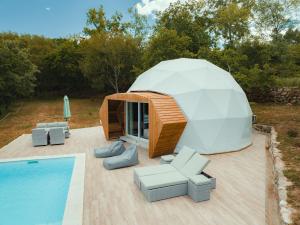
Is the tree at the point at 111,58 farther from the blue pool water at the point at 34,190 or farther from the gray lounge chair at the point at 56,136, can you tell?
the blue pool water at the point at 34,190

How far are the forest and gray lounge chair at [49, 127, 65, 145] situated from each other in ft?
30.2

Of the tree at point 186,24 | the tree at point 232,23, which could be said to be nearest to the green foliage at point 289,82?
the tree at point 232,23

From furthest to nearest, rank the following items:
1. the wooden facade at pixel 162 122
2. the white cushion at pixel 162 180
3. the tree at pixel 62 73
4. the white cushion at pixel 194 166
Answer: the tree at pixel 62 73 < the wooden facade at pixel 162 122 < the white cushion at pixel 194 166 < the white cushion at pixel 162 180

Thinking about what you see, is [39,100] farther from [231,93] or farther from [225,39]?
[231,93]

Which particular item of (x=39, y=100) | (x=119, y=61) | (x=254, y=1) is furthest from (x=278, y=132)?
(x=39, y=100)

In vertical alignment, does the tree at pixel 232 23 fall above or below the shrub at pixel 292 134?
above

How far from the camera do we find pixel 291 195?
16.9 ft

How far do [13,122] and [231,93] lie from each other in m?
18.0

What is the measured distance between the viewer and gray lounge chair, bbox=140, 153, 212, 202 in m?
6.10

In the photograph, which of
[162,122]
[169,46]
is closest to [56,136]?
[162,122]

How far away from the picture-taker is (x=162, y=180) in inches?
251

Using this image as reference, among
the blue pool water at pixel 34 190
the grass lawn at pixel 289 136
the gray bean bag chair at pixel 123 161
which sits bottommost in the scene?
the blue pool water at pixel 34 190

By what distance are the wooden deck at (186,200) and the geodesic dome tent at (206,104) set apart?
913 mm

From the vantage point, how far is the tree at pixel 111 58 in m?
26.2
